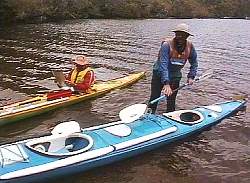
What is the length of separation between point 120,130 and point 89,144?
3.27ft

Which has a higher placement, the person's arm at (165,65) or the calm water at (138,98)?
the person's arm at (165,65)

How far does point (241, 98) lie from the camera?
11.0 m

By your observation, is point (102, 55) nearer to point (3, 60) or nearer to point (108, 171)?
point (3, 60)

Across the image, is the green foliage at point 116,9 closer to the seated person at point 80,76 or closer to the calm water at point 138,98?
the calm water at point 138,98

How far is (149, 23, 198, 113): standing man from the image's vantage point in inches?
329

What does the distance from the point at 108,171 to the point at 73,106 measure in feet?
13.7

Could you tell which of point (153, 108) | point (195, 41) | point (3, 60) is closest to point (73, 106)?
point (153, 108)

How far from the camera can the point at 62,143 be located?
7559 millimetres

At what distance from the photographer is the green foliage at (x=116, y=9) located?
4156cm

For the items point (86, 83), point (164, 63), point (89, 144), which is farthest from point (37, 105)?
point (164, 63)

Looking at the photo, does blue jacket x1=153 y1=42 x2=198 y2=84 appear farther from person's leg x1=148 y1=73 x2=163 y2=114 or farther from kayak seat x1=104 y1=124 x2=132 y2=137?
kayak seat x1=104 y1=124 x2=132 y2=137

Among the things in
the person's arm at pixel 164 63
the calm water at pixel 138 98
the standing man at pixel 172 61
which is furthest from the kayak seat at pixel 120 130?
Result: the person's arm at pixel 164 63

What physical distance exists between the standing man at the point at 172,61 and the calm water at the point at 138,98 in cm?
142

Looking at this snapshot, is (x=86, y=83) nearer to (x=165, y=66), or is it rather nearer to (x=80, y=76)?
(x=80, y=76)
